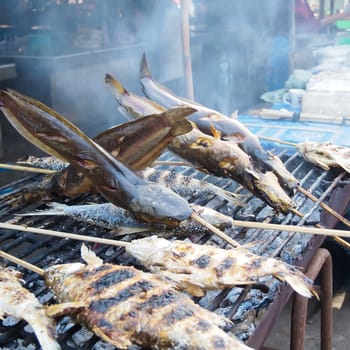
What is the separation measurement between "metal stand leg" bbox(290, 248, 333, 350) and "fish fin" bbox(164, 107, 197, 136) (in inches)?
54.7

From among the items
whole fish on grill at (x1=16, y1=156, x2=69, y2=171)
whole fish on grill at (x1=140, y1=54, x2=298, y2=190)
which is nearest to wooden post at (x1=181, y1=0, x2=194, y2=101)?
whole fish on grill at (x1=140, y1=54, x2=298, y2=190)

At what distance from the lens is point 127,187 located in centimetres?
338

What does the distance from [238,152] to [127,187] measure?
42.9 inches

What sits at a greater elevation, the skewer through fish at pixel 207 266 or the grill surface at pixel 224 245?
the skewer through fish at pixel 207 266

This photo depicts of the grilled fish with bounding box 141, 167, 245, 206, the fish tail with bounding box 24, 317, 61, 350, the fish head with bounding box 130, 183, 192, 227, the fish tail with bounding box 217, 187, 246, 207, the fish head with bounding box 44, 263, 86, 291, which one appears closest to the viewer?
the fish tail with bounding box 24, 317, 61, 350

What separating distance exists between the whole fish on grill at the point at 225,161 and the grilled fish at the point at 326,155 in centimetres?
81

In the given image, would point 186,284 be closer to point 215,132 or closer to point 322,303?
point 215,132

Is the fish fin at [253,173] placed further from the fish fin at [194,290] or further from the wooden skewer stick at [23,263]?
the wooden skewer stick at [23,263]

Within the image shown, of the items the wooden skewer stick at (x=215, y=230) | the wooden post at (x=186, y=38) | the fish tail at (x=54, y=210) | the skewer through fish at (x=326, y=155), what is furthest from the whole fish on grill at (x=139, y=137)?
the wooden post at (x=186, y=38)

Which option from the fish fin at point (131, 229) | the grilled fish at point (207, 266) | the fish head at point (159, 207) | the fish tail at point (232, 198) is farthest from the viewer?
the fish tail at point (232, 198)

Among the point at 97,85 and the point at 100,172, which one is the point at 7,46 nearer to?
the point at 97,85

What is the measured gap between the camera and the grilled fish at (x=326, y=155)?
454 cm

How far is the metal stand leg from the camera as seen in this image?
11.5 feet

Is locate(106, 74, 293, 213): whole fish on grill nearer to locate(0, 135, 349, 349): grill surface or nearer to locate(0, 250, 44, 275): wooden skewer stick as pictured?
locate(0, 135, 349, 349): grill surface
